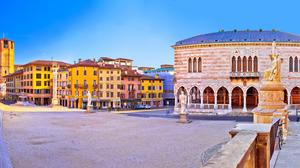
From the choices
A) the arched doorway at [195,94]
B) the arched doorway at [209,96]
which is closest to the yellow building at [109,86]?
the arched doorway at [195,94]

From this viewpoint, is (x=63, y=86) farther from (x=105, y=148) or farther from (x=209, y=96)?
(x=105, y=148)

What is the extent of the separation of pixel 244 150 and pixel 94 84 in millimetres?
60729

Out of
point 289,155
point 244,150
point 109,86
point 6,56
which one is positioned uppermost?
point 6,56

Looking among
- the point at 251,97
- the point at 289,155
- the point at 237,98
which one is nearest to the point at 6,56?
the point at 237,98

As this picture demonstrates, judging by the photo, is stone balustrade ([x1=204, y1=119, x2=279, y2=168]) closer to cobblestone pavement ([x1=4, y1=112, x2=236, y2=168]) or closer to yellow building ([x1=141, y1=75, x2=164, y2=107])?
cobblestone pavement ([x1=4, y1=112, x2=236, y2=168])

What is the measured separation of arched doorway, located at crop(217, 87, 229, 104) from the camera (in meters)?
41.9

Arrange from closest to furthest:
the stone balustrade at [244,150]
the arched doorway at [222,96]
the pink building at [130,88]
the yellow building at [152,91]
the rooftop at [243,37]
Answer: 1. the stone balustrade at [244,150]
2. the rooftop at [243,37]
3. the arched doorway at [222,96]
4. the pink building at [130,88]
5. the yellow building at [152,91]

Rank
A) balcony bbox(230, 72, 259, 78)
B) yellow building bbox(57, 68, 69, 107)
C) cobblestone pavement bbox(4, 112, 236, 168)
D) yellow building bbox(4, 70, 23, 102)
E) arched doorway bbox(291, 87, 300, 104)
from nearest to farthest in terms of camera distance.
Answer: cobblestone pavement bbox(4, 112, 236, 168) < balcony bbox(230, 72, 259, 78) < arched doorway bbox(291, 87, 300, 104) < yellow building bbox(57, 68, 69, 107) < yellow building bbox(4, 70, 23, 102)

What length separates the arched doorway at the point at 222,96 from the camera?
41875 mm

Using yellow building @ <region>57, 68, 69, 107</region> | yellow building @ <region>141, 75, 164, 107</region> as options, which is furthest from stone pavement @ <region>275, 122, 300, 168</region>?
yellow building @ <region>57, 68, 69, 107</region>

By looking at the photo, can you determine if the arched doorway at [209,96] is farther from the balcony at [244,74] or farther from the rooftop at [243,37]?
the rooftop at [243,37]

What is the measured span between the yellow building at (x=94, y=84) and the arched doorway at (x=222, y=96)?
2760 cm

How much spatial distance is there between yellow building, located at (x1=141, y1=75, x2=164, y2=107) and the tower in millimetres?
50541

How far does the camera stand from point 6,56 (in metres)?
98.9
